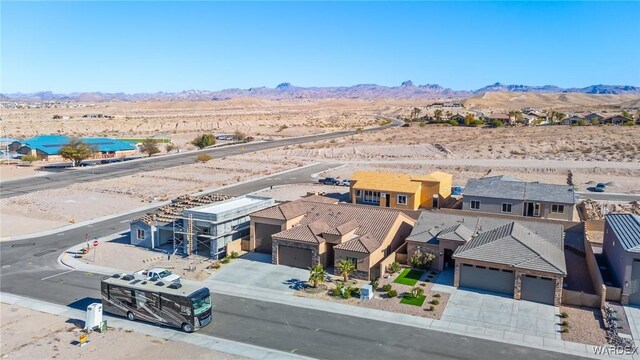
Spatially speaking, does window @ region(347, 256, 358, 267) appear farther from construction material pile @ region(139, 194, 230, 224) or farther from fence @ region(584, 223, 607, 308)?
construction material pile @ region(139, 194, 230, 224)

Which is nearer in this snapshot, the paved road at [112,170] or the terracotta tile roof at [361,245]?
the terracotta tile roof at [361,245]

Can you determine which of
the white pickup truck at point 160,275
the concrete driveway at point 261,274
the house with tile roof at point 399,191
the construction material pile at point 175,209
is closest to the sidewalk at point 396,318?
the concrete driveway at point 261,274

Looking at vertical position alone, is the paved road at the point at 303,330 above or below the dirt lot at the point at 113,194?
below

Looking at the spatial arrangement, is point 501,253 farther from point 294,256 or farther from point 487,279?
point 294,256

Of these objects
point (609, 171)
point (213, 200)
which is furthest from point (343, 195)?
point (609, 171)

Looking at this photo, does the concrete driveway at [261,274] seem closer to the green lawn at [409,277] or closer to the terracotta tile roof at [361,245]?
the terracotta tile roof at [361,245]

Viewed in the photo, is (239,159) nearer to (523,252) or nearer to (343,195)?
(343,195)
